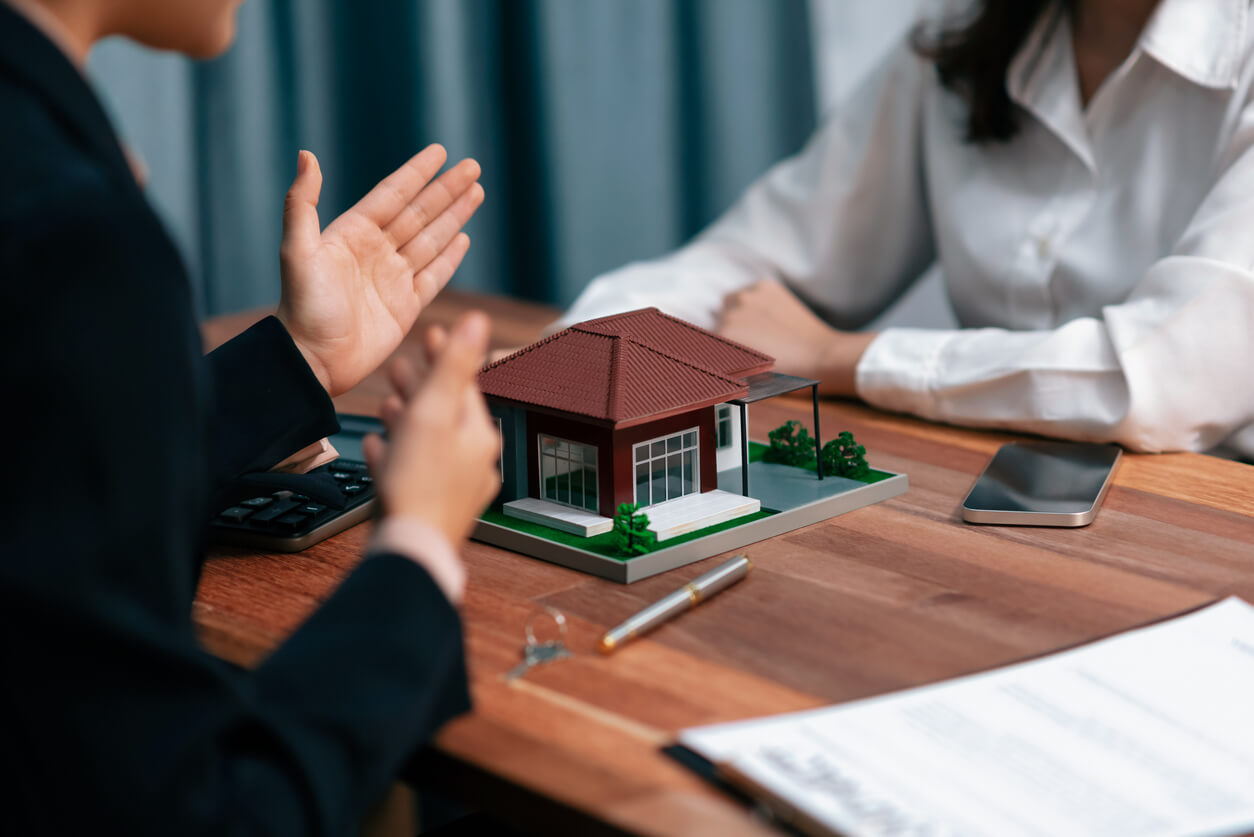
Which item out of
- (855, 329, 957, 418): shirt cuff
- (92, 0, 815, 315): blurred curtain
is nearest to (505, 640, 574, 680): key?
(855, 329, 957, 418): shirt cuff

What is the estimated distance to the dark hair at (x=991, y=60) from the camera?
50.6 inches

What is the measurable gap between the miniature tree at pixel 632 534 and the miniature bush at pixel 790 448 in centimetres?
21

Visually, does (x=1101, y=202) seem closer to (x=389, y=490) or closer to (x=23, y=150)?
(x=389, y=490)

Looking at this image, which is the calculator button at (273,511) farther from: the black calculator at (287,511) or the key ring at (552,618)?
the key ring at (552,618)

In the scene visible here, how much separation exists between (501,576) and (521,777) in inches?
9.1

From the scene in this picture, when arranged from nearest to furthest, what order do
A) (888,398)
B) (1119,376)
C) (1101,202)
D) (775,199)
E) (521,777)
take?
(521,777), (1119,376), (888,398), (1101,202), (775,199)

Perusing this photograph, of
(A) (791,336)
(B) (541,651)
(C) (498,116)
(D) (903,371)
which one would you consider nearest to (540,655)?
(B) (541,651)

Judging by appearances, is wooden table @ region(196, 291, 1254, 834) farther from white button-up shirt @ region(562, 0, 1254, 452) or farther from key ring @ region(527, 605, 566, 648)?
white button-up shirt @ region(562, 0, 1254, 452)

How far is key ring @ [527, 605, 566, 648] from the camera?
0.64m

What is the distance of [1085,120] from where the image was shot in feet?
4.03

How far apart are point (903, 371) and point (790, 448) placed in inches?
9.4

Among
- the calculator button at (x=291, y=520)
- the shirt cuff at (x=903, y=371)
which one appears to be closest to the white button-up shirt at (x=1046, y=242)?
the shirt cuff at (x=903, y=371)

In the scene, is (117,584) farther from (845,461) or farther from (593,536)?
(845,461)

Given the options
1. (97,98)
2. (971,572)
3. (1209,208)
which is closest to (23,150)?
(97,98)
